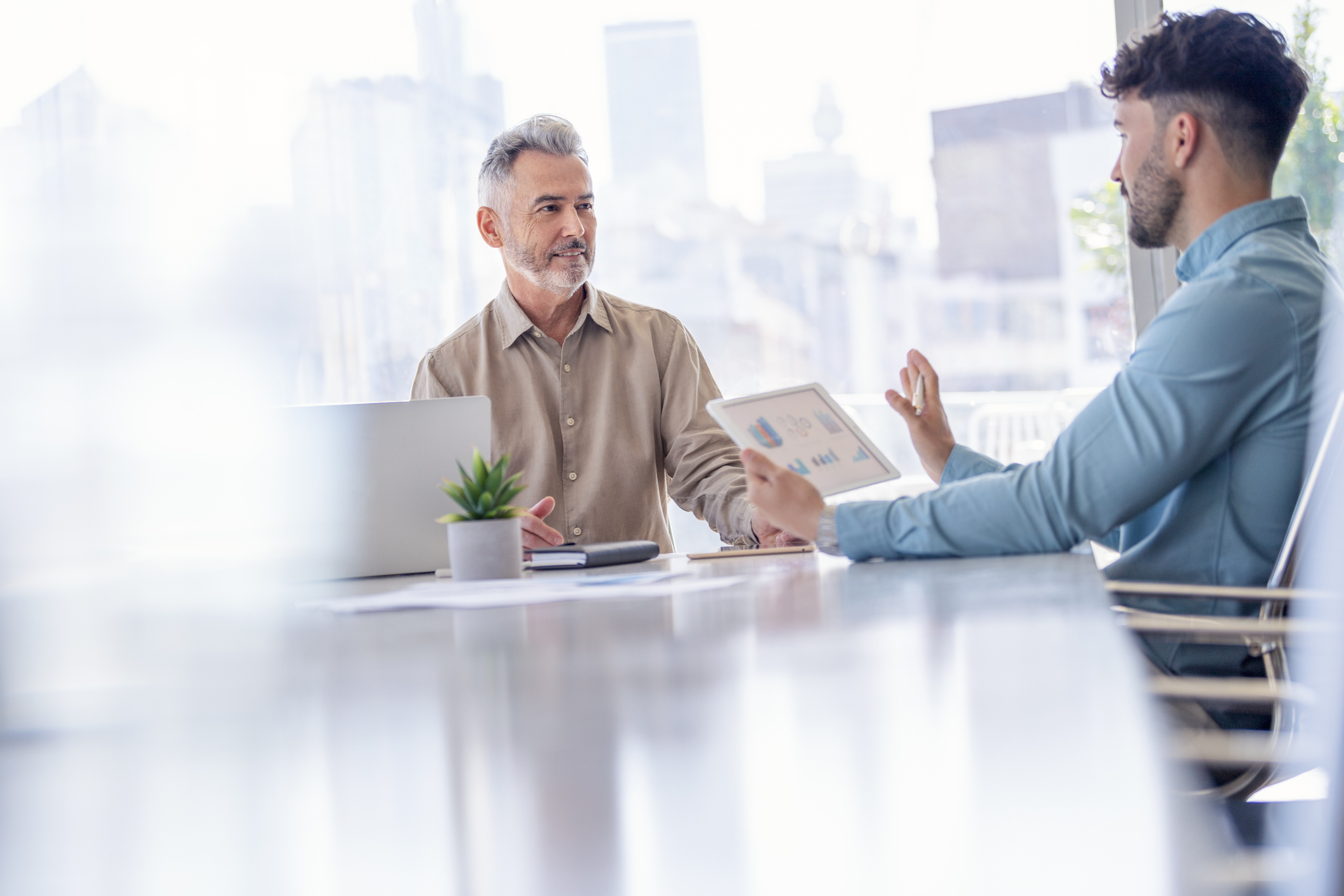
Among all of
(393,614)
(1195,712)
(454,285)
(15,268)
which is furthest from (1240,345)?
(15,268)

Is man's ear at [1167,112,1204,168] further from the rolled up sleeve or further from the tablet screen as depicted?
the rolled up sleeve

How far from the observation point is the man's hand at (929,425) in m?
1.90

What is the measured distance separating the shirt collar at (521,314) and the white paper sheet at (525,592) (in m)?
1.12

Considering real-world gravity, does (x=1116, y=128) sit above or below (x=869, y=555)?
above

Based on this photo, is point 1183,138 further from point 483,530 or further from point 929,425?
point 483,530

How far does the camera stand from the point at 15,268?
4.08 meters

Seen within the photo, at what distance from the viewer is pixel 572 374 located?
2.56 m

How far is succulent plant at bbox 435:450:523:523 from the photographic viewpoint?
5.13 feet

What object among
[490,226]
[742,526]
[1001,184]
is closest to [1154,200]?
[742,526]

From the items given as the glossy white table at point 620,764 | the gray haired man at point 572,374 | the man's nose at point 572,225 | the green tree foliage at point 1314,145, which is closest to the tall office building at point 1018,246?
the green tree foliage at point 1314,145

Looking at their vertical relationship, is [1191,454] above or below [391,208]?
below

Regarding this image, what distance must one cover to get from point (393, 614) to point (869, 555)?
646 millimetres

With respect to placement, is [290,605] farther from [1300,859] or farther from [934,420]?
[1300,859]

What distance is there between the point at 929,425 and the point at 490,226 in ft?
4.26
